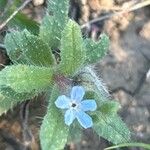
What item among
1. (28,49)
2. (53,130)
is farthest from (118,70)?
(53,130)

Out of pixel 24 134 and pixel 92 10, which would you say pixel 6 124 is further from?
pixel 92 10

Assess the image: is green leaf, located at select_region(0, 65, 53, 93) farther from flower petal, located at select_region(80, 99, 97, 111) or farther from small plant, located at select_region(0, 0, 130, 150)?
flower petal, located at select_region(80, 99, 97, 111)

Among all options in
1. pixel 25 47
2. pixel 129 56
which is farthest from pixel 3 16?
pixel 129 56

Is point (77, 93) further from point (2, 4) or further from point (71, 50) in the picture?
point (2, 4)

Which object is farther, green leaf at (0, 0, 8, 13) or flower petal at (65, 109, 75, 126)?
green leaf at (0, 0, 8, 13)

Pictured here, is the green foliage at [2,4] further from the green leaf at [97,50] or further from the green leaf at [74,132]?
the green leaf at [74,132]

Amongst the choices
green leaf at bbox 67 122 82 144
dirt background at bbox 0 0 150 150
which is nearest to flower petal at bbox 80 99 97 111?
green leaf at bbox 67 122 82 144

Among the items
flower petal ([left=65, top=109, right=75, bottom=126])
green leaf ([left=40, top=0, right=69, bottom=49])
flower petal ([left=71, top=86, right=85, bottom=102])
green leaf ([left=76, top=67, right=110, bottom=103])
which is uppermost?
green leaf ([left=40, top=0, right=69, bottom=49])
